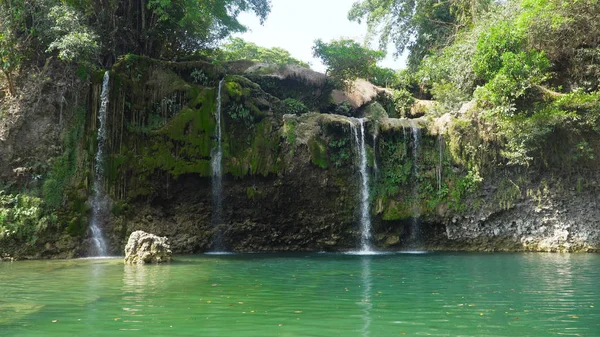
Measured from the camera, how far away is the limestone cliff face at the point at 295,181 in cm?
1722

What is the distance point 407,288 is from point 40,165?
44.9 ft

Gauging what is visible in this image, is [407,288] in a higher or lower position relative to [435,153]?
lower

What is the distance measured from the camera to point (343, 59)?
2430 centimetres

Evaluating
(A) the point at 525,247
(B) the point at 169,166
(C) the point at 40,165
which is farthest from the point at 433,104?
(C) the point at 40,165

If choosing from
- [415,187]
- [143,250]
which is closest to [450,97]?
[415,187]

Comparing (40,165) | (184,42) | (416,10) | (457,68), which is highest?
(416,10)

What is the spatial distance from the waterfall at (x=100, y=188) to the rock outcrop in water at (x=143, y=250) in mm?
4205

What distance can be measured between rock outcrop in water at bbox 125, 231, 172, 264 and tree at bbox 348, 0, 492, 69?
18.5m

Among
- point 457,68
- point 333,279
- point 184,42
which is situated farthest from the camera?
point 184,42

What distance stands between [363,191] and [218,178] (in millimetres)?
5408

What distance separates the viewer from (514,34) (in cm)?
1802

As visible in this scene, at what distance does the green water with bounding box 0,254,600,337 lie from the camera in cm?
548

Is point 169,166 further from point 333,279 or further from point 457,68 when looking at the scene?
point 457,68

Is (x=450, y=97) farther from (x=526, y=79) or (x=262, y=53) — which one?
(x=262, y=53)
